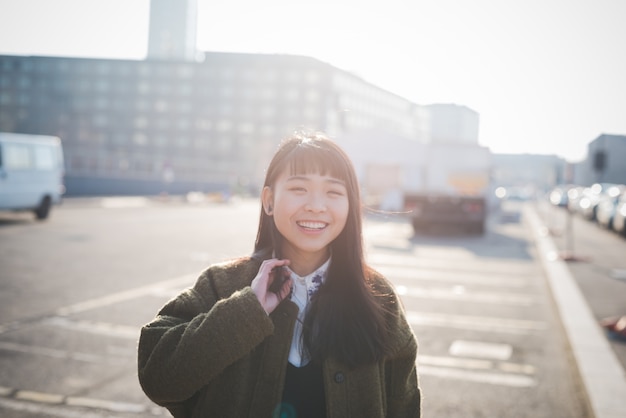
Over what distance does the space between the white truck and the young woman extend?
1217 cm

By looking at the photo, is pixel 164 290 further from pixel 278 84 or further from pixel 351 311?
pixel 278 84

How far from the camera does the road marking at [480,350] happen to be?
6.08 m

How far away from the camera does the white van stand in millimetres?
16656

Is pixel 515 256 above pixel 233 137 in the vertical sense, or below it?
below

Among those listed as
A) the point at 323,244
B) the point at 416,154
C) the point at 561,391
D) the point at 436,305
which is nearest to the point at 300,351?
the point at 323,244

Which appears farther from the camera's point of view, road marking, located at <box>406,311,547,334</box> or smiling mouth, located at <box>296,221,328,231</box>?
road marking, located at <box>406,311,547,334</box>

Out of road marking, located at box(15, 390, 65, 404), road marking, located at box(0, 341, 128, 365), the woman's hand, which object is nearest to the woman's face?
the woman's hand

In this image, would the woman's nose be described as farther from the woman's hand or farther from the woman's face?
the woman's hand

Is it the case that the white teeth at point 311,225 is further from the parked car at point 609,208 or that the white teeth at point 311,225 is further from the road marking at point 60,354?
the parked car at point 609,208

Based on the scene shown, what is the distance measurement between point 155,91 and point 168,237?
91113 mm

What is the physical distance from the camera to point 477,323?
7.54 meters

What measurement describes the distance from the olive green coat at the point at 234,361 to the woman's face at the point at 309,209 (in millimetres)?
174

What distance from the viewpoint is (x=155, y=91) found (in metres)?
102

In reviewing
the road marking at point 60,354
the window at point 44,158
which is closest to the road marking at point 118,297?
the road marking at point 60,354
